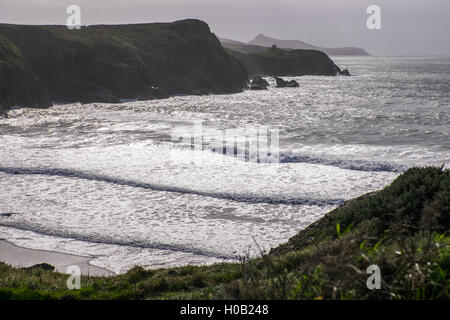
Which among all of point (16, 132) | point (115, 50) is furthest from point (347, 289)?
point (115, 50)

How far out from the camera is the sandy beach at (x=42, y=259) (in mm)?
13702

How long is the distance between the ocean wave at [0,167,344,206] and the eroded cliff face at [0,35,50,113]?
110ft

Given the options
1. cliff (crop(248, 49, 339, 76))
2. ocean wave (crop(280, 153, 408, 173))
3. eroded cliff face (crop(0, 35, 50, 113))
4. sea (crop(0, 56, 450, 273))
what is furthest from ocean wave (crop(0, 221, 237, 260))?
cliff (crop(248, 49, 339, 76))

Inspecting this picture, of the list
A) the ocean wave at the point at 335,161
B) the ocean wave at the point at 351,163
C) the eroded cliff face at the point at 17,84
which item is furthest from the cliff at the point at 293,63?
the ocean wave at the point at 351,163

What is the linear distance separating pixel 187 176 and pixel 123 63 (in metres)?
61.3

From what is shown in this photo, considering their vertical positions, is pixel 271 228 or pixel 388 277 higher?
pixel 388 277

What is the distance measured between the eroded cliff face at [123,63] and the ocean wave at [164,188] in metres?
37.9

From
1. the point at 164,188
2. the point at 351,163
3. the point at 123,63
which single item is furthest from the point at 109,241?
the point at 123,63

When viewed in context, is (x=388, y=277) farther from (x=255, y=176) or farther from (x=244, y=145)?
(x=244, y=145)

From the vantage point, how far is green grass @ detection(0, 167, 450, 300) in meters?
4.65

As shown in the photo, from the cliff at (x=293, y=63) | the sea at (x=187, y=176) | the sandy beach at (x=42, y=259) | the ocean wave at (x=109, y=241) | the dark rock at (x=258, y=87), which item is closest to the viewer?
the sandy beach at (x=42, y=259)

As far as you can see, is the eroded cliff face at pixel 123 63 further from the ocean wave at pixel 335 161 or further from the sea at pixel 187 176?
the ocean wave at pixel 335 161

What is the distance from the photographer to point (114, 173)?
26156 mm
